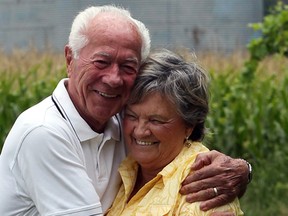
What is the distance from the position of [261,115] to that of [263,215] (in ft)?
3.07

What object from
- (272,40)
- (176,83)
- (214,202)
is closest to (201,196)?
(214,202)

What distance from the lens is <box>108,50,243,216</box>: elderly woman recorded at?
159 inches

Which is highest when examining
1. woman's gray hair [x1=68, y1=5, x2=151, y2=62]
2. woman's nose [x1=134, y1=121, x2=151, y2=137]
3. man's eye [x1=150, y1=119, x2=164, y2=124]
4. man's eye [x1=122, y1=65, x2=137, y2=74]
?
woman's gray hair [x1=68, y1=5, x2=151, y2=62]

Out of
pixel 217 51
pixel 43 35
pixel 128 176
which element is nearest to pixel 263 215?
pixel 128 176

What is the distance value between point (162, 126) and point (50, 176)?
585 millimetres

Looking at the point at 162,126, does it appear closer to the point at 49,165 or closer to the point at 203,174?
the point at 203,174

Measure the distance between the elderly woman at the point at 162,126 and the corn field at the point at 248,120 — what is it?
3.07m

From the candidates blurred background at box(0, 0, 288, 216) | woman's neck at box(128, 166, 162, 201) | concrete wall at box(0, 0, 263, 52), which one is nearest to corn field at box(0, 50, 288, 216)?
blurred background at box(0, 0, 288, 216)

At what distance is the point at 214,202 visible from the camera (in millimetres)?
3941

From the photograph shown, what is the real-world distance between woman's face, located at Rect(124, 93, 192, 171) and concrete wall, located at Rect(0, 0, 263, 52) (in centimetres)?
1032

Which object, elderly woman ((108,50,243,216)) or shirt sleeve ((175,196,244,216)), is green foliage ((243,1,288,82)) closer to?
elderly woman ((108,50,243,216))

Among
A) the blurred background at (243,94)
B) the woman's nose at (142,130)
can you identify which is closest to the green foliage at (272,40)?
the blurred background at (243,94)

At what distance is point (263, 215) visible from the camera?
7.41 metres

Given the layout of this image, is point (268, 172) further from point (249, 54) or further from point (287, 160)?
point (249, 54)
